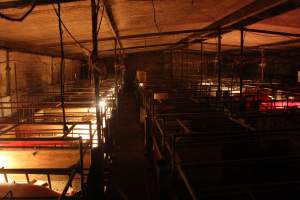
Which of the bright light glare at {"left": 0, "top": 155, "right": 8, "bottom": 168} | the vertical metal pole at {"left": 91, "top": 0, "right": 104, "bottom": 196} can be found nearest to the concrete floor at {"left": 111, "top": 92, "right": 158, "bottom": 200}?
the vertical metal pole at {"left": 91, "top": 0, "right": 104, "bottom": 196}

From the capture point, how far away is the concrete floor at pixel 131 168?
612 centimetres

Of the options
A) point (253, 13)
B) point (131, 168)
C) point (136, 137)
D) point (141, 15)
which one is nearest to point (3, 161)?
point (141, 15)

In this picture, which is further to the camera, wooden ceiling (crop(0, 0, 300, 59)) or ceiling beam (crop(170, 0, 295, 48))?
ceiling beam (crop(170, 0, 295, 48))

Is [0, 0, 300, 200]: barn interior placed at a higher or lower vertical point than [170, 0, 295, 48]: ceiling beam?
lower

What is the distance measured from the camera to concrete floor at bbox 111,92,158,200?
6116mm

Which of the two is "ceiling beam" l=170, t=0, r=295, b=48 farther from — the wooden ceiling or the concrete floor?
the concrete floor

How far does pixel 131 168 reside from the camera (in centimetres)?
750

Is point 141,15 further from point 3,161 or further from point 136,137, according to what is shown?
point 136,137

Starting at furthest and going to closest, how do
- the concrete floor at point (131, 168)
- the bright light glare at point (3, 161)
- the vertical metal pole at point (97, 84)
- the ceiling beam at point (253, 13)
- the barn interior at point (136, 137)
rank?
1. the concrete floor at point (131, 168)
2. the ceiling beam at point (253, 13)
3. the bright light glare at point (3, 161)
4. the vertical metal pole at point (97, 84)
5. the barn interior at point (136, 137)

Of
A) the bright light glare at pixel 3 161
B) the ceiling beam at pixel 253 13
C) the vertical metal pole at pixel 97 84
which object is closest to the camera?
the vertical metal pole at pixel 97 84

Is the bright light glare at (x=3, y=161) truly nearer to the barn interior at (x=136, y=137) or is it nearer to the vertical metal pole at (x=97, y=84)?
the barn interior at (x=136, y=137)

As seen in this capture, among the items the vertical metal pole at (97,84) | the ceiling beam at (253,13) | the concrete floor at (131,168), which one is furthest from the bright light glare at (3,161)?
the ceiling beam at (253,13)

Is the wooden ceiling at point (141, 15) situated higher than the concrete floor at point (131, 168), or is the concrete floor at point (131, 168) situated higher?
the wooden ceiling at point (141, 15)

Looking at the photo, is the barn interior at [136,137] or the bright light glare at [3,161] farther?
the bright light glare at [3,161]
